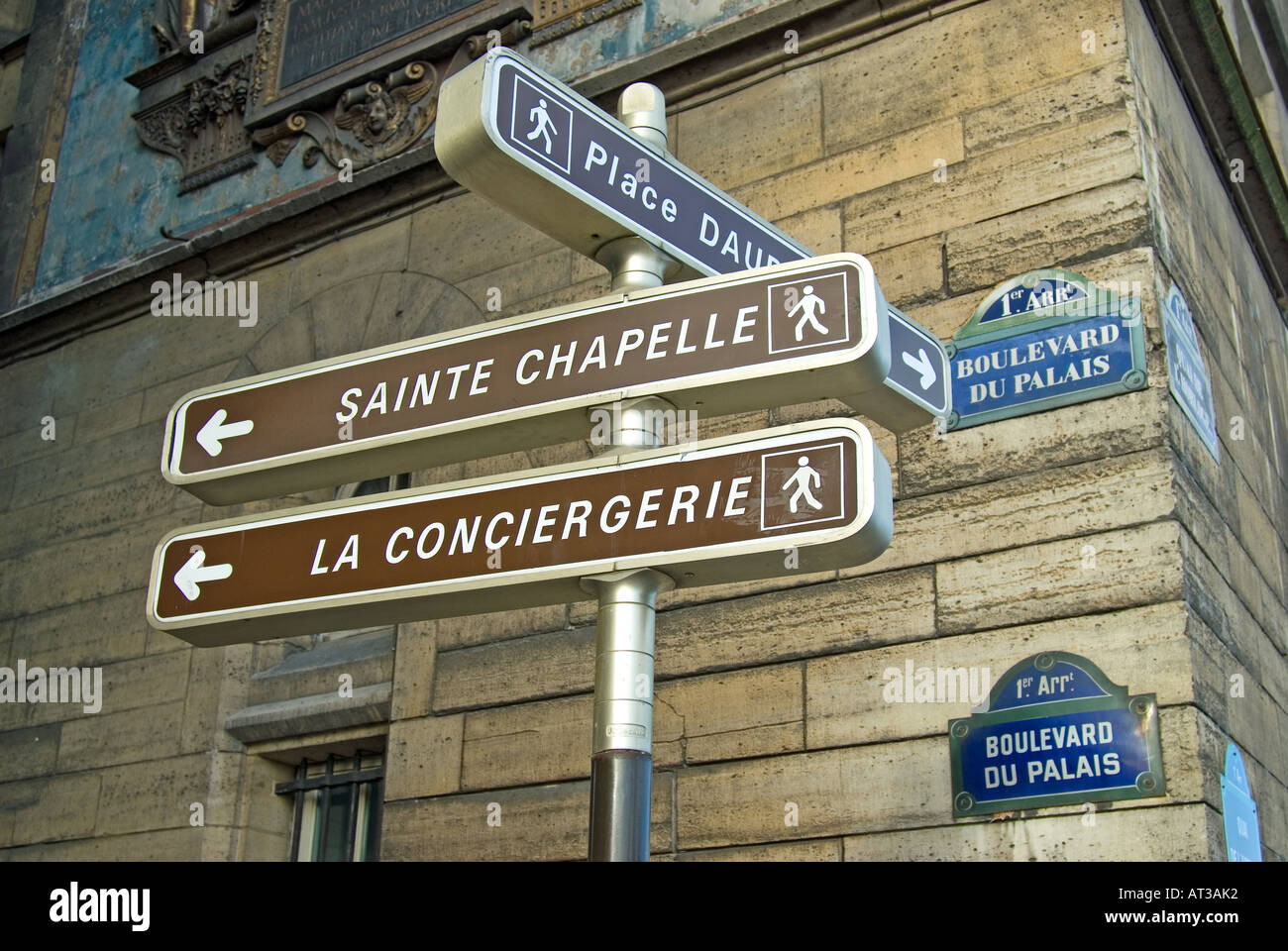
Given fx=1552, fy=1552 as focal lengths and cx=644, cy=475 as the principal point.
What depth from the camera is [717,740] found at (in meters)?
6.28

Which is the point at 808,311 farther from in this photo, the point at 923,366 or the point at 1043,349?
the point at 1043,349

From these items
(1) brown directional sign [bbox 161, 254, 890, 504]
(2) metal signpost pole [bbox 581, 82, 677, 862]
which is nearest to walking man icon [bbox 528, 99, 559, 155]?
(1) brown directional sign [bbox 161, 254, 890, 504]

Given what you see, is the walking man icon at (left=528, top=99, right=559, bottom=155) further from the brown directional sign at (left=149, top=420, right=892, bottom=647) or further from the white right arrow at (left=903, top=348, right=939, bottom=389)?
the white right arrow at (left=903, top=348, right=939, bottom=389)

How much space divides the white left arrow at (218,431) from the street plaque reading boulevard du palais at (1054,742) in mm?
2846

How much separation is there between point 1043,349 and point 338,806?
168 inches

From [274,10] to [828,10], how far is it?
4.16 m

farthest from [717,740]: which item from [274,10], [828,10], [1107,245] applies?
[274,10]

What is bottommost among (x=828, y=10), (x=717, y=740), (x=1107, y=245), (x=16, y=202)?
(x=717, y=740)

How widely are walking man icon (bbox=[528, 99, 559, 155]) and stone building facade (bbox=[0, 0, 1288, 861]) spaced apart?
2.61 meters

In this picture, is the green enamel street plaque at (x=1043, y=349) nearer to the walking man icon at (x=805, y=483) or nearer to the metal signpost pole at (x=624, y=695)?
the metal signpost pole at (x=624, y=695)

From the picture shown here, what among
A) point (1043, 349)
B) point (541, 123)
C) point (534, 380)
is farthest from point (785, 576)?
point (1043, 349)

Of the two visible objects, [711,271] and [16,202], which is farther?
[16,202]

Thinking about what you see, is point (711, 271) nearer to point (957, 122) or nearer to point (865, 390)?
point (865, 390)

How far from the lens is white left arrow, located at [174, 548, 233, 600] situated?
4.07m
